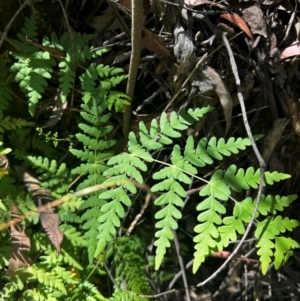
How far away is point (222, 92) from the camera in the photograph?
179 cm

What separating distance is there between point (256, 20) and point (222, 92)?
28cm

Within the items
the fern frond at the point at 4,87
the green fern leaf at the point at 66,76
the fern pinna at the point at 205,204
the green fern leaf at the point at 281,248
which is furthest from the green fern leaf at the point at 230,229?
the fern frond at the point at 4,87

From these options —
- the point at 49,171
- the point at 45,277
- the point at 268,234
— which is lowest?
the point at 45,277

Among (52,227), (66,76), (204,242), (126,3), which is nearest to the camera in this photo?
(204,242)

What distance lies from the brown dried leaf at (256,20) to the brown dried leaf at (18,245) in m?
1.13

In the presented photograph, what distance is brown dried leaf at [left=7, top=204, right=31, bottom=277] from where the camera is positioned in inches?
74.9

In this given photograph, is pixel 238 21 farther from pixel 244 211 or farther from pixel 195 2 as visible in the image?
pixel 244 211

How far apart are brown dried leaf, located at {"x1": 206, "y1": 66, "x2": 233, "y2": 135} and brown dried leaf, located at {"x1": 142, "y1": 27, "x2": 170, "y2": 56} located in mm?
173

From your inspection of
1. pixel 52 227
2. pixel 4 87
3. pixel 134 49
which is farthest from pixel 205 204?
pixel 4 87

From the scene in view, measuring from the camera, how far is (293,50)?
5.86ft

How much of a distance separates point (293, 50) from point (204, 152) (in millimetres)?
516

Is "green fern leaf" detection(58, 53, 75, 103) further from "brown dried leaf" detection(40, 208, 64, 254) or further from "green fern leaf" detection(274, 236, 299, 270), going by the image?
"green fern leaf" detection(274, 236, 299, 270)

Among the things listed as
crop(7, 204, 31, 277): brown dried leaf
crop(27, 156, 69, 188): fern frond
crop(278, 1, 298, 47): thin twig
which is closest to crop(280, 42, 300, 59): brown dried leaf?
crop(278, 1, 298, 47): thin twig

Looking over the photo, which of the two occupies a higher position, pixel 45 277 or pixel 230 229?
pixel 230 229
